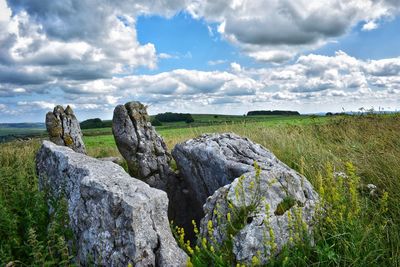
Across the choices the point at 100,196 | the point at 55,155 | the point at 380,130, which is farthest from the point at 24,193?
the point at 380,130

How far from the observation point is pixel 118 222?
5.73 m

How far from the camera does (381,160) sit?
912cm

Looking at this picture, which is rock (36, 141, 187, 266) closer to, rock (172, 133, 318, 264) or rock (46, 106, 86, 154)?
rock (172, 133, 318, 264)

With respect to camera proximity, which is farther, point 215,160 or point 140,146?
point 140,146

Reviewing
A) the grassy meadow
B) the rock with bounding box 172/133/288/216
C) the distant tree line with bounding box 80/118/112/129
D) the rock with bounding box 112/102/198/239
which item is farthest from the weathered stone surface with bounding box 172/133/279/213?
the distant tree line with bounding box 80/118/112/129

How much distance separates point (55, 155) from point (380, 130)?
1086 cm

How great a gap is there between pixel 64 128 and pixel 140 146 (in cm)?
301

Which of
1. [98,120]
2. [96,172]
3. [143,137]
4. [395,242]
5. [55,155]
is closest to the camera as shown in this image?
[395,242]

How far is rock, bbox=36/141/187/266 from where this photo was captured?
5488mm

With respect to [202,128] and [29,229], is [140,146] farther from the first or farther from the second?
[202,128]

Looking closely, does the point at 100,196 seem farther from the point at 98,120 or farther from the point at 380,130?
the point at 98,120

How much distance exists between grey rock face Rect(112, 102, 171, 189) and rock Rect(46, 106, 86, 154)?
6.34 feet

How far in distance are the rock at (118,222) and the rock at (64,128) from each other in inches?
213

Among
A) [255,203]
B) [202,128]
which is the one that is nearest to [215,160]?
[255,203]
